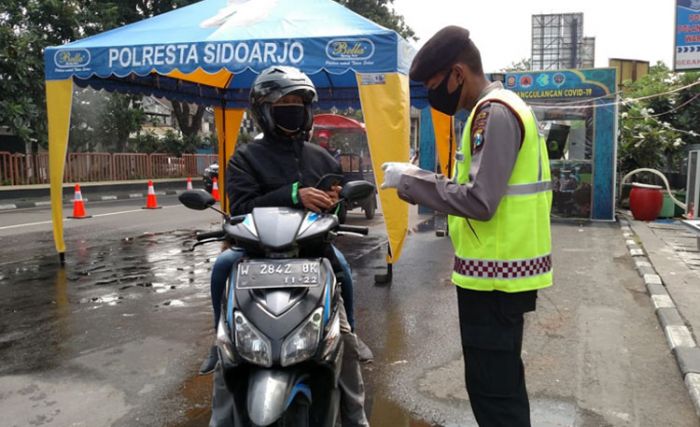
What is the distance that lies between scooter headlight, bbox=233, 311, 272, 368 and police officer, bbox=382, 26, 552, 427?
2.41ft

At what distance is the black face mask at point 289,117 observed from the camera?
290cm

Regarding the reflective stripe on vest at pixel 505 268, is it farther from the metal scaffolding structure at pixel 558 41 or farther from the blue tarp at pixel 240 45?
the metal scaffolding structure at pixel 558 41

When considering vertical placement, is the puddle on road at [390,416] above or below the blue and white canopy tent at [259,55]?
below

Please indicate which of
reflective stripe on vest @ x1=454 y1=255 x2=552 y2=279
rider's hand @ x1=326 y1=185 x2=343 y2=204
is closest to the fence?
rider's hand @ x1=326 y1=185 x2=343 y2=204

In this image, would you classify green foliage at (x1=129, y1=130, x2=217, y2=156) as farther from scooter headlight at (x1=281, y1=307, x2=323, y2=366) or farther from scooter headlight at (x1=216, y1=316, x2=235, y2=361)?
scooter headlight at (x1=281, y1=307, x2=323, y2=366)

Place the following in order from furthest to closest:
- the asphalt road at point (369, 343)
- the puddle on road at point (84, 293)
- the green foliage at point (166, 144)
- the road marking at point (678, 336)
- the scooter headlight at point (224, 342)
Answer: the green foliage at point (166, 144)
the puddle on road at point (84, 293)
the road marking at point (678, 336)
the asphalt road at point (369, 343)
the scooter headlight at point (224, 342)

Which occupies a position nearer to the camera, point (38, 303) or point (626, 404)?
point (626, 404)

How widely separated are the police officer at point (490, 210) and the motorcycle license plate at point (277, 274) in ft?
1.62

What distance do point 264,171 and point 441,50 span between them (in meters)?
1.24

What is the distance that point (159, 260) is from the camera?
8.04m

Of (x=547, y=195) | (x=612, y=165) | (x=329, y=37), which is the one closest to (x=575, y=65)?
(x=612, y=165)

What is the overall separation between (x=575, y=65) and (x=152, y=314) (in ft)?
177

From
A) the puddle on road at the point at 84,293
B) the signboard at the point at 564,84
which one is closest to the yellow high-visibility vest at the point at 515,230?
the puddle on road at the point at 84,293

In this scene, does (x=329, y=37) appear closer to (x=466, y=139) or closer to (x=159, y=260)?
(x=159, y=260)
